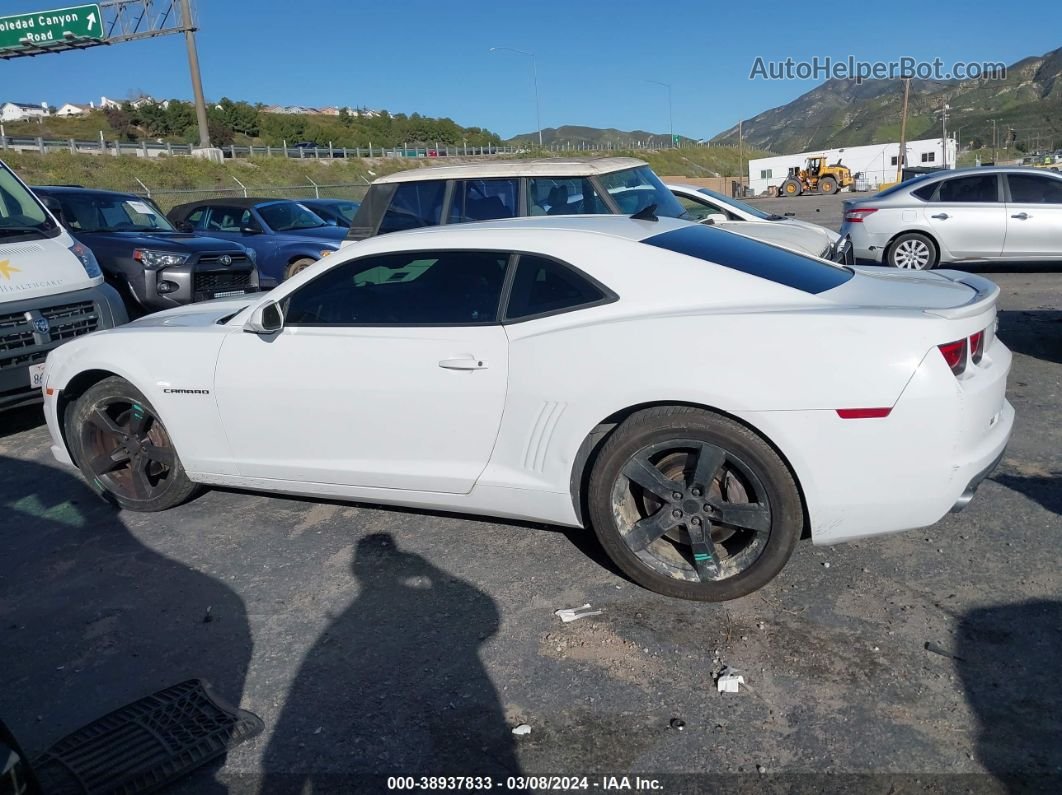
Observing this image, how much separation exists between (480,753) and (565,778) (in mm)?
286

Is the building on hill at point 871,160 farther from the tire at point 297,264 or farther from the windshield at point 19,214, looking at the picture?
the windshield at point 19,214

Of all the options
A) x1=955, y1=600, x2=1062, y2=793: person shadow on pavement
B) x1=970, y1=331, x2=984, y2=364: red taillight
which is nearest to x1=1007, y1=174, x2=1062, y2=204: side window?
x1=970, y1=331, x2=984, y2=364: red taillight

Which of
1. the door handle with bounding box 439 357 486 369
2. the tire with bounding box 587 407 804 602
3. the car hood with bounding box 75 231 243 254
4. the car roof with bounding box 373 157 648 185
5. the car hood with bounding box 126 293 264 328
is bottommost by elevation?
the tire with bounding box 587 407 804 602

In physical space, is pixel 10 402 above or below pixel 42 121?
below

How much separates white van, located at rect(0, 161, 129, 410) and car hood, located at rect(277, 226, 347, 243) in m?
5.05

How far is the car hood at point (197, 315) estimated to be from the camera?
454 cm

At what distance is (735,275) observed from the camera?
343 centimetres

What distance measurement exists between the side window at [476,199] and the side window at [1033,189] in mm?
7604

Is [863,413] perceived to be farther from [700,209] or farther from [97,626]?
[700,209]

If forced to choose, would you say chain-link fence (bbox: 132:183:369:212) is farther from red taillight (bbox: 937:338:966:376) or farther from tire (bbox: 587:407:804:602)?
red taillight (bbox: 937:338:966:376)

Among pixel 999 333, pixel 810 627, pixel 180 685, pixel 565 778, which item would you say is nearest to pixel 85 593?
pixel 180 685

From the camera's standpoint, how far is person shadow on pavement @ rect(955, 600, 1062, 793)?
2377 mm

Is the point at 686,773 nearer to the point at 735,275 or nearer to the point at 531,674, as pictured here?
the point at 531,674

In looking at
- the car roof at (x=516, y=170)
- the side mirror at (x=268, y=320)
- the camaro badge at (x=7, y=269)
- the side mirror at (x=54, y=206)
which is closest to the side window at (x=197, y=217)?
the side mirror at (x=54, y=206)
